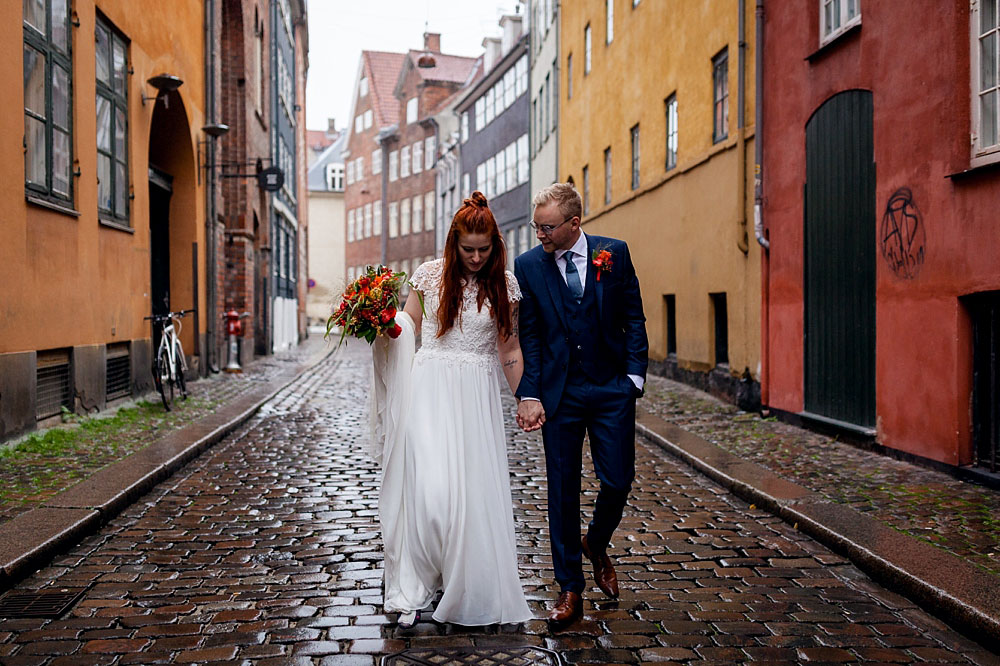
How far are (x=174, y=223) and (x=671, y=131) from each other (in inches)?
335

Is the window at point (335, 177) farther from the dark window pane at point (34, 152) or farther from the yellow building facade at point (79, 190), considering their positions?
the dark window pane at point (34, 152)

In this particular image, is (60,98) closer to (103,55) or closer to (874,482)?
(103,55)

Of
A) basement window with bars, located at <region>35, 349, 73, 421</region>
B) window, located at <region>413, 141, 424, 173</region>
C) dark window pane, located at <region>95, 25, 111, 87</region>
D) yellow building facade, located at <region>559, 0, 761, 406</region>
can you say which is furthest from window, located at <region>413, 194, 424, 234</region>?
basement window with bars, located at <region>35, 349, 73, 421</region>

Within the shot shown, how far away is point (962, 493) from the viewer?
690 centimetres

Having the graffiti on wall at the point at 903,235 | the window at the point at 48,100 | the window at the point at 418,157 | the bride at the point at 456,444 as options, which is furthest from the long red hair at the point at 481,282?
the window at the point at 418,157

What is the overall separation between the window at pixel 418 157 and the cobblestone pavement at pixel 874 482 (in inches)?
1834

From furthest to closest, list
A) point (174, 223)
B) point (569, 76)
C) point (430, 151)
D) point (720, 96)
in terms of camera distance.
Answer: point (430, 151) < point (569, 76) < point (174, 223) < point (720, 96)

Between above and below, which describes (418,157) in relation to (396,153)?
below

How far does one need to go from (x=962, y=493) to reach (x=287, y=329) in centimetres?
2706

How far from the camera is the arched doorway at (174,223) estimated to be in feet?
54.5

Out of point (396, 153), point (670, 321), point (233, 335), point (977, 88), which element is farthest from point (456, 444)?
point (396, 153)

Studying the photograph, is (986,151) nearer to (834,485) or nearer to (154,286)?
(834,485)

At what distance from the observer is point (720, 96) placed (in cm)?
1423

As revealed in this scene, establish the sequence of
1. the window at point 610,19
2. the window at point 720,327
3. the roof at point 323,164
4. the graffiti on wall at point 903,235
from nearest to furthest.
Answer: the graffiti on wall at point 903,235 < the window at point 720,327 < the window at point 610,19 < the roof at point 323,164
